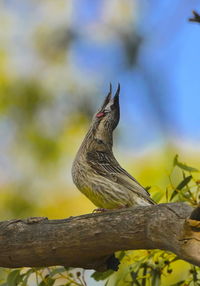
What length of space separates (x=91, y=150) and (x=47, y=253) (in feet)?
6.47

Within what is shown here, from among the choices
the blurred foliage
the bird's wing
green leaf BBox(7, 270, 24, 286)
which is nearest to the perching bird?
the bird's wing

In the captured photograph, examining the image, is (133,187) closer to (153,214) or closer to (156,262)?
(156,262)

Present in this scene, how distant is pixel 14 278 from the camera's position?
4000 millimetres

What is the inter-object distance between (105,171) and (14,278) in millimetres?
1297

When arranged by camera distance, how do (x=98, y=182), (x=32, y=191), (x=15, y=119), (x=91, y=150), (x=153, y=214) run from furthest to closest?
(x=15, y=119)
(x=32, y=191)
(x=91, y=150)
(x=98, y=182)
(x=153, y=214)

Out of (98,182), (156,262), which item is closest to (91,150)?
(98,182)

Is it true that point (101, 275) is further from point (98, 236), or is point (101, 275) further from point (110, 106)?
point (110, 106)

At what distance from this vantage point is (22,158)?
246 inches

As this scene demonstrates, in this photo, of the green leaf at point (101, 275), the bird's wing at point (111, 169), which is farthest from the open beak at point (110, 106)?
the green leaf at point (101, 275)

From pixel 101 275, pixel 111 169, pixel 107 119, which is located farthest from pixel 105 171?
pixel 101 275

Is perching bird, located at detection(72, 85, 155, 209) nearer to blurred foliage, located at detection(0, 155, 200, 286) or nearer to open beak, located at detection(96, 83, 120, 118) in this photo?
open beak, located at detection(96, 83, 120, 118)

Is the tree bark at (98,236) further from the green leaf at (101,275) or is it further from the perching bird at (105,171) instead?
the perching bird at (105,171)

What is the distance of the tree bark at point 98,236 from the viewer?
3023 mm

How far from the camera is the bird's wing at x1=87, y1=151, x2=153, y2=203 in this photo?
4.82 meters
